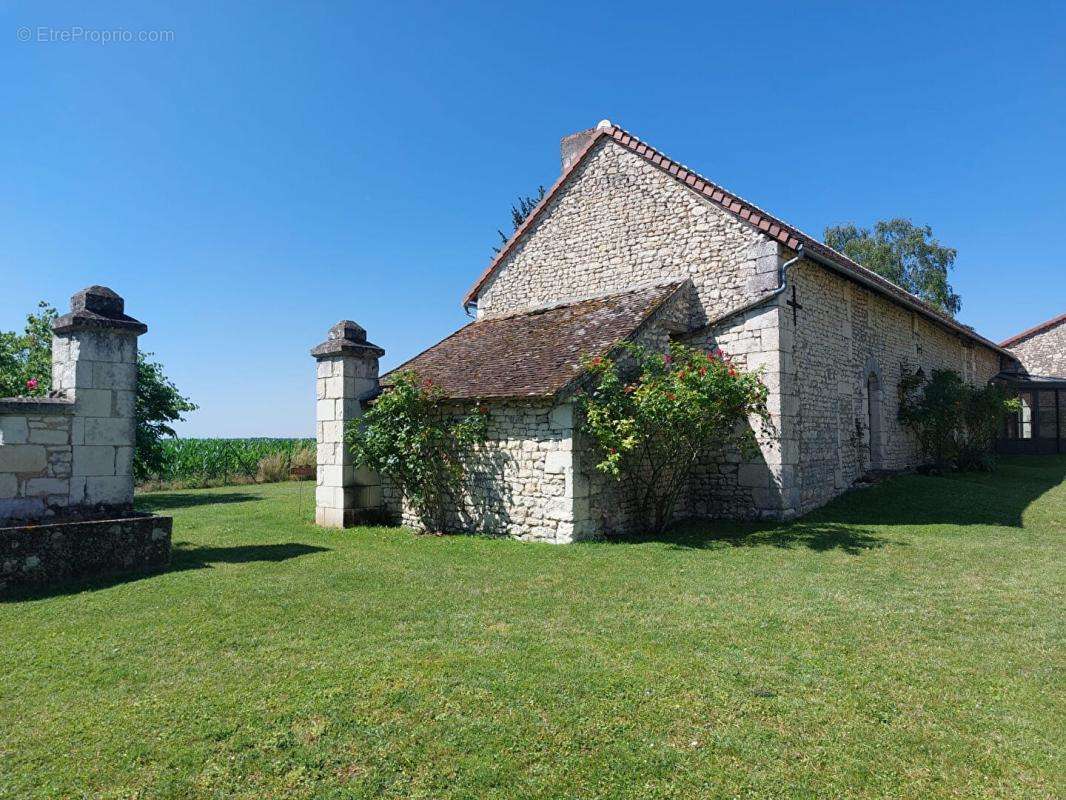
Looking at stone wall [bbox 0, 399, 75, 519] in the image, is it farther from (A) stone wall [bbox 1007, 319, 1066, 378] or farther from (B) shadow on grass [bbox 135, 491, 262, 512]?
(A) stone wall [bbox 1007, 319, 1066, 378]

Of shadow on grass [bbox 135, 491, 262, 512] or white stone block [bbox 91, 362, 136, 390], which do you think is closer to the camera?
white stone block [bbox 91, 362, 136, 390]

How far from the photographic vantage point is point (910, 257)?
109 ft

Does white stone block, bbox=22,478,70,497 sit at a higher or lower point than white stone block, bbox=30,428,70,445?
lower

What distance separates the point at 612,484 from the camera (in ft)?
31.3

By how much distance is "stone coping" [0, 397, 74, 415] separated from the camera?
7.07 m

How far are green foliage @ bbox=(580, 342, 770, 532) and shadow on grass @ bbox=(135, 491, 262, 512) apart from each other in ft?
36.4

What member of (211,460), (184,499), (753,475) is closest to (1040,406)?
(753,475)

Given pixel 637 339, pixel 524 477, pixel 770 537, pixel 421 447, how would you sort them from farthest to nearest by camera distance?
pixel 421 447 < pixel 637 339 < pixel 524 477 < pixel 770 537

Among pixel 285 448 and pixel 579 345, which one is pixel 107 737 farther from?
pixel 285 448

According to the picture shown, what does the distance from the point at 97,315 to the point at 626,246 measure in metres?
8.92

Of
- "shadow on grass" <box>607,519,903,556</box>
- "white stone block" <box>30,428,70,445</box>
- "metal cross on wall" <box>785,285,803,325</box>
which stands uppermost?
"metal cross on wall" <box>785,285,803,325</box>

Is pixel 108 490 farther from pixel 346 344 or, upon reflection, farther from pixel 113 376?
pixel 346 344

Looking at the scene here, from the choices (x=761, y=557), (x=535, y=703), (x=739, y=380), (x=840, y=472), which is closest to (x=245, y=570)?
(x=535, y=703)

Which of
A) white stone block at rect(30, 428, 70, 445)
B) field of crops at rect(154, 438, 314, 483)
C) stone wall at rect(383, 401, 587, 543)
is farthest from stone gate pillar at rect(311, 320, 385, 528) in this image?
field of crops at rect(154, 438, 314, 483)
